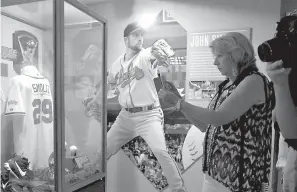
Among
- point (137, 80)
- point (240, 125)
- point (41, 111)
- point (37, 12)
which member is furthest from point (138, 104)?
point (240, 125)

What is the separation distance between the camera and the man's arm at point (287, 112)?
1.12 m

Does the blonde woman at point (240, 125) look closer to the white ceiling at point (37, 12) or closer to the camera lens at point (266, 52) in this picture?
the camera lens at point (266, 52)

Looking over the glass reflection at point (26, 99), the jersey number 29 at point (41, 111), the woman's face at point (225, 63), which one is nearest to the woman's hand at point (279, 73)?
the woman's face at point (225, 63)

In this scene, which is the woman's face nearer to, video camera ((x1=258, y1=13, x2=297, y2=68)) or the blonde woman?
the blonde woman

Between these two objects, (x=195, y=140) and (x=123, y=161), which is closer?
(x=195, y=140)

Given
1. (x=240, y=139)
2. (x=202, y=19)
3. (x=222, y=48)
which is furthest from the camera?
(x=202, y=19)

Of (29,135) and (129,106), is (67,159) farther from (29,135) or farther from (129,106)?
(129,106)

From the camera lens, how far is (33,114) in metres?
2.05

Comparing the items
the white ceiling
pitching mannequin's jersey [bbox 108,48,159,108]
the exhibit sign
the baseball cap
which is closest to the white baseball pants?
pitching mannequin's jersey [bbox 108,48,159,108]

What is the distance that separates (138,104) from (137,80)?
266mm

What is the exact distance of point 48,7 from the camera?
5.99 ft

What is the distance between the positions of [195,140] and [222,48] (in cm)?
148

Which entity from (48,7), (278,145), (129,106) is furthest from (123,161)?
(48,7)

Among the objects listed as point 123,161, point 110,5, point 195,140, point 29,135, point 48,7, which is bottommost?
point 123,161
